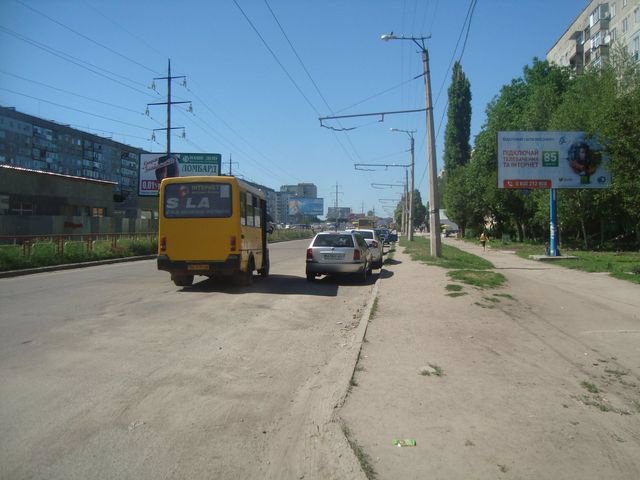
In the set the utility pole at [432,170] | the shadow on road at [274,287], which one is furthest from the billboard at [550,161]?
the shadow on road at [274,287]

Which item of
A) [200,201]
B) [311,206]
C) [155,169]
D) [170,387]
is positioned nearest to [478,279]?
[200,201]

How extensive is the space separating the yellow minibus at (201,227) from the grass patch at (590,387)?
861cm

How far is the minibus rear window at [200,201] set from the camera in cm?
1293

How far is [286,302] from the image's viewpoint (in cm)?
1129

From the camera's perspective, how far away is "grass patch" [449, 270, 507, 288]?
45.3ft

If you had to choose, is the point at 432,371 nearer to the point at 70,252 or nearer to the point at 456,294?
the point at 456,294

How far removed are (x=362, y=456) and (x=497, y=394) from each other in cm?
201

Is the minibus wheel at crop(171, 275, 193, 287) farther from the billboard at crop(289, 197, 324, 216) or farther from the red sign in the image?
the billboard at crop(289, 197, 324, 216)

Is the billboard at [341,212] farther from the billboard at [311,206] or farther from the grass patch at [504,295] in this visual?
the grass patch at [504,295]

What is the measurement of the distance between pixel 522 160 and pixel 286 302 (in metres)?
18.3

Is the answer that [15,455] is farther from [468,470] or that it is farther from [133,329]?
[133,329]

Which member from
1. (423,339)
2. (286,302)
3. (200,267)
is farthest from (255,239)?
(423,339)

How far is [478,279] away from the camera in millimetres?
14719

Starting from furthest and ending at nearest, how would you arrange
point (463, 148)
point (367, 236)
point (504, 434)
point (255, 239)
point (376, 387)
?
point (463, 148) < point (367, 236) < point (255, 239) < point (376, 387) < point (504, 434)
